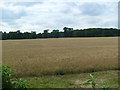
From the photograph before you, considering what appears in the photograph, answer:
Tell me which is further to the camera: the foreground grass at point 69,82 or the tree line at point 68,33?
the tree line at point 68,33

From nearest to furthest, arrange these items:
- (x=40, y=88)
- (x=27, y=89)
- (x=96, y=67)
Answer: (x=27, y=89), (x=40, y=88), (x=96, y=67)

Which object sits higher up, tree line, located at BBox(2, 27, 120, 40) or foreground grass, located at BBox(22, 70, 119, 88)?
tree line, located at BBox(2, 27, 120, 40)

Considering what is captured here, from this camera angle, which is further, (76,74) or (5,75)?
(76,74)

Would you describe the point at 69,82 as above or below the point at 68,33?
below

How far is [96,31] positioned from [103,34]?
10.4ft

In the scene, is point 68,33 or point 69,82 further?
point 68,33

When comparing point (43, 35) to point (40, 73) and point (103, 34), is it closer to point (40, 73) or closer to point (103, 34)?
point (103, 34)

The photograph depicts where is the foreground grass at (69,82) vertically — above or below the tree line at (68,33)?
below

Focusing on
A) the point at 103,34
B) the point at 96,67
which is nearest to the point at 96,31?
Answer: the point at 103,34

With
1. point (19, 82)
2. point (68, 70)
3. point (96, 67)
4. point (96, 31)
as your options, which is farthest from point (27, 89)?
point (96, 31)

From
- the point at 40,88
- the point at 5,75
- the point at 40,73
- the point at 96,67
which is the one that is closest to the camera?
the point at 5,75

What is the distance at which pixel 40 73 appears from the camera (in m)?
9.38

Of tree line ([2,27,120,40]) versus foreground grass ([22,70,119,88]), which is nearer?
foreground grass ([22,70,119,88])

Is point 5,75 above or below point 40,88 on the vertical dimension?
above
